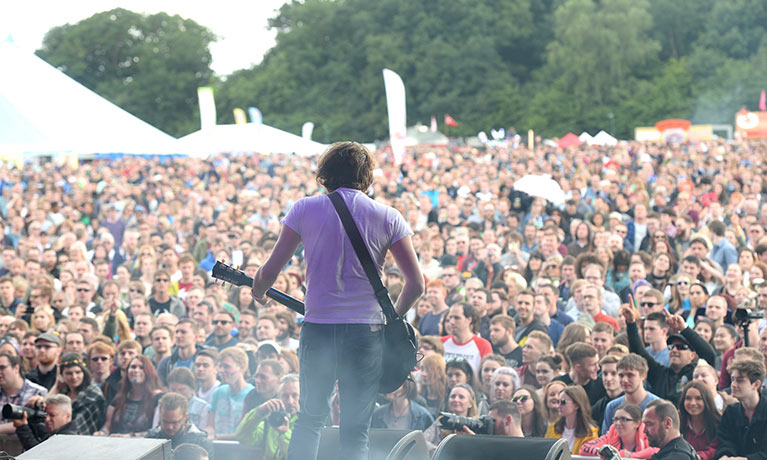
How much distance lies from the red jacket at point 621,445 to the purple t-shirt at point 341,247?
2.31 m

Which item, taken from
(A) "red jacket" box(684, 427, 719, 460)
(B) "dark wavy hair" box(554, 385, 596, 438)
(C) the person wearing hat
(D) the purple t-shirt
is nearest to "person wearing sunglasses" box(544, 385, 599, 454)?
(B) "dark wavy hair" box(554, 385, 596, 438)

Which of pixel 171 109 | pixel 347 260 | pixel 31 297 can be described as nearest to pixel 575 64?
pixel 171 109

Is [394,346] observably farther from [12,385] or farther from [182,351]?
[182,351]

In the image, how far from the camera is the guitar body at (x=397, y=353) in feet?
11.2

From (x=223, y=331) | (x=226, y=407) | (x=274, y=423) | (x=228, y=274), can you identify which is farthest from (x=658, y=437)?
(x=223, y=331)

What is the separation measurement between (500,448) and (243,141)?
61.7 ft

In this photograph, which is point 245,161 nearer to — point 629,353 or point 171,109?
point 629,353

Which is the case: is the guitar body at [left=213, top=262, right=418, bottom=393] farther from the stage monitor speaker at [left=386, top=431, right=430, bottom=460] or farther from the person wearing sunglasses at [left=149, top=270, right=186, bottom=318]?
the person wearing sunglasses at [left=149, top=270, right=186, bottom=318]

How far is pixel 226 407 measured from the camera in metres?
6.31

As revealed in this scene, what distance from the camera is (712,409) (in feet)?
17.7

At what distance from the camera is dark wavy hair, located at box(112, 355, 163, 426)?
6510 millimetres

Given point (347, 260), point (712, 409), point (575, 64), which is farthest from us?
point (575, 64)

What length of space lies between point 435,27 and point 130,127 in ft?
167

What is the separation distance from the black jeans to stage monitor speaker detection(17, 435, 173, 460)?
0.50m
